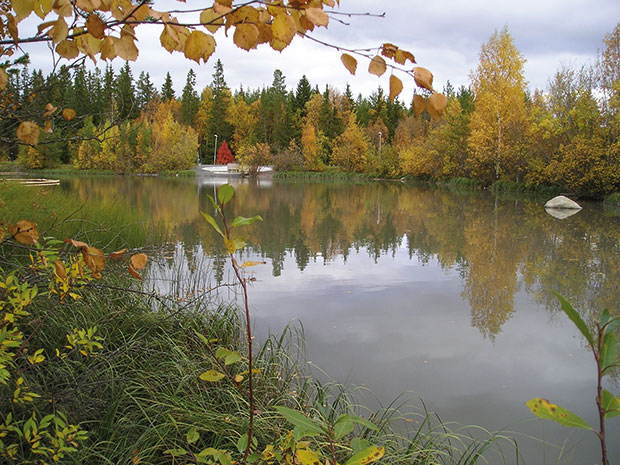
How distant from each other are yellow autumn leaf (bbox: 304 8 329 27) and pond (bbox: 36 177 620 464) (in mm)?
1977

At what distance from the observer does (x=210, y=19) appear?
1.12 metres

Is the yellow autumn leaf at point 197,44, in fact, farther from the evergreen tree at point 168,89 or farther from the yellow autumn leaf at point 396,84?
the evergreen tree at point 168,89

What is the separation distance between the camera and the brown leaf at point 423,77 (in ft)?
3.33

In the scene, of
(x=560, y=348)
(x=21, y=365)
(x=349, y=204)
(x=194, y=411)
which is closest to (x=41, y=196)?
(x=21, y=365)

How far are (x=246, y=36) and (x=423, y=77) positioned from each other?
0.39 m

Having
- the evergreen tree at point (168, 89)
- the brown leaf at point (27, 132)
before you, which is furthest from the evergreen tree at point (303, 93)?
the brown leaf at point (27, 132)

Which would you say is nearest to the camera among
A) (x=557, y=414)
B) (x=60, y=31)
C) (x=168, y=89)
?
(x=557, y=414)

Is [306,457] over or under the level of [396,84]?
under

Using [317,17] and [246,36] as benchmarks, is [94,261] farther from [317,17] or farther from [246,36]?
[317,17]

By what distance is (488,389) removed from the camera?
3359 mm

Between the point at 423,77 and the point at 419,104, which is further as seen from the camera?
the point at 419,104

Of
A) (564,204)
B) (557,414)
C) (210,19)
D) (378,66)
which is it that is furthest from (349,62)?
(564,204)

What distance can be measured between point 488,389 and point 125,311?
102 inches

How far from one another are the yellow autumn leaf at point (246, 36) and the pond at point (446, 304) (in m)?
2.02
